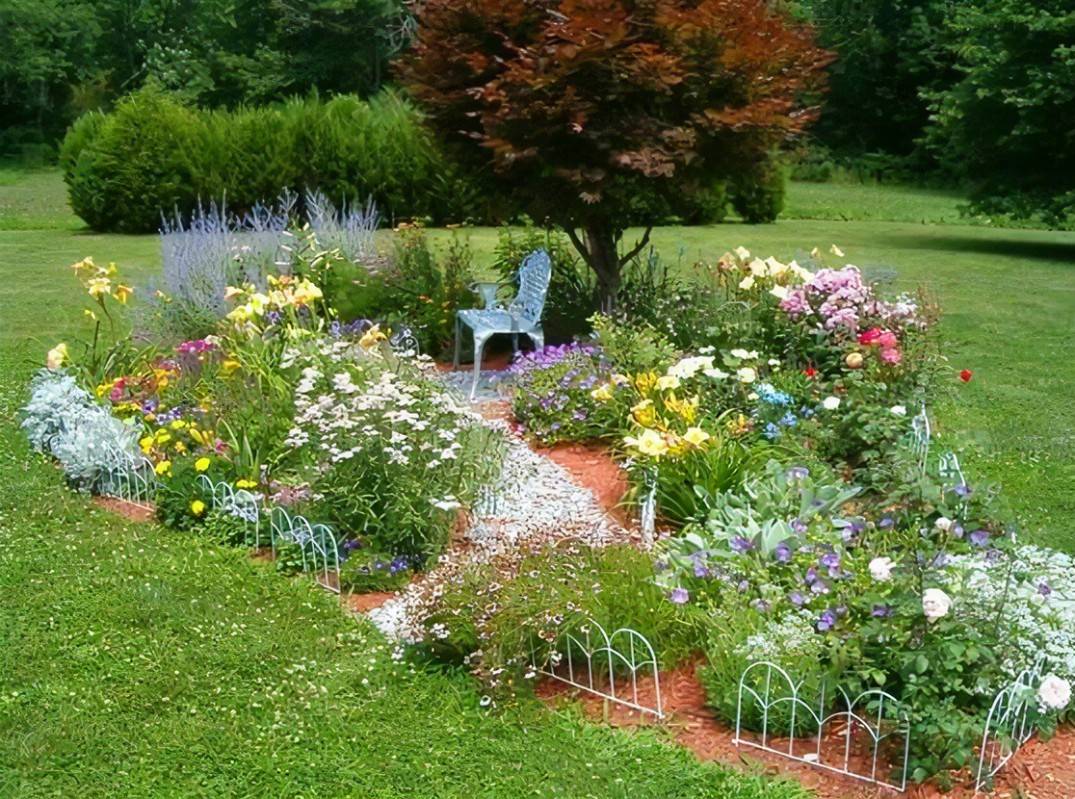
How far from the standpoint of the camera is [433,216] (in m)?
18.2

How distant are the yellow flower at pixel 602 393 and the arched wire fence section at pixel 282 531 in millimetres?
1698

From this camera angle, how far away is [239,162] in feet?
58.2

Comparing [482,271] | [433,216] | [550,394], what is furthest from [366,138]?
[550,394]

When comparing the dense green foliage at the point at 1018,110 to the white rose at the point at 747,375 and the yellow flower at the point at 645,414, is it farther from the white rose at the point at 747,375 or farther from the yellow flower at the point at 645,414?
the yellow flower at the point at 645,414

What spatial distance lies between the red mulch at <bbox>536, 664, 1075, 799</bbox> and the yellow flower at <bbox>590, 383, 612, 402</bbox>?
7.40 feet

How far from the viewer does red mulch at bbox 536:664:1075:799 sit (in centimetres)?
320

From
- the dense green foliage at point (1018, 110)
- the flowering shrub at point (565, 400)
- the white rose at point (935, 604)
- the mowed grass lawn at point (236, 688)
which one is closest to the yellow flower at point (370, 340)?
the flowering shrub at point (565, 400)

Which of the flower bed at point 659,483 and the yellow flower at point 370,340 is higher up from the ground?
the yellow flower at point 370,340

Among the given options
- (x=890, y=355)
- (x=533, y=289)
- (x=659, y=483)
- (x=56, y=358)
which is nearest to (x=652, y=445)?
(x=659, y=483)

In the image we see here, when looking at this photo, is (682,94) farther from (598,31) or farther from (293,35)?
(293,35)

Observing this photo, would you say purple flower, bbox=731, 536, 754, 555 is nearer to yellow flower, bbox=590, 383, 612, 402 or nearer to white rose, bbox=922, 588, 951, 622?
white rose, bbox=922, 588, 951, 622

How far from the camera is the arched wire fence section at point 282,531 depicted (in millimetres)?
4691

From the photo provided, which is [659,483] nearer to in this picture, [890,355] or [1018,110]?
[890,355]

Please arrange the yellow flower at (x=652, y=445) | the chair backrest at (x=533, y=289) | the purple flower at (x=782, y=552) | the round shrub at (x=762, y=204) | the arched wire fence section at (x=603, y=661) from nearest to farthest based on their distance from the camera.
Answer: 1. the arched wire fence section at (x=603, y=661)
2. the purple flower at (x=782, y=552)
3. the yellow flower at (x=652, y=445)
4. the chair backrest at (x=533, y=289)
5. the round shrub at (x=762, y=204)
